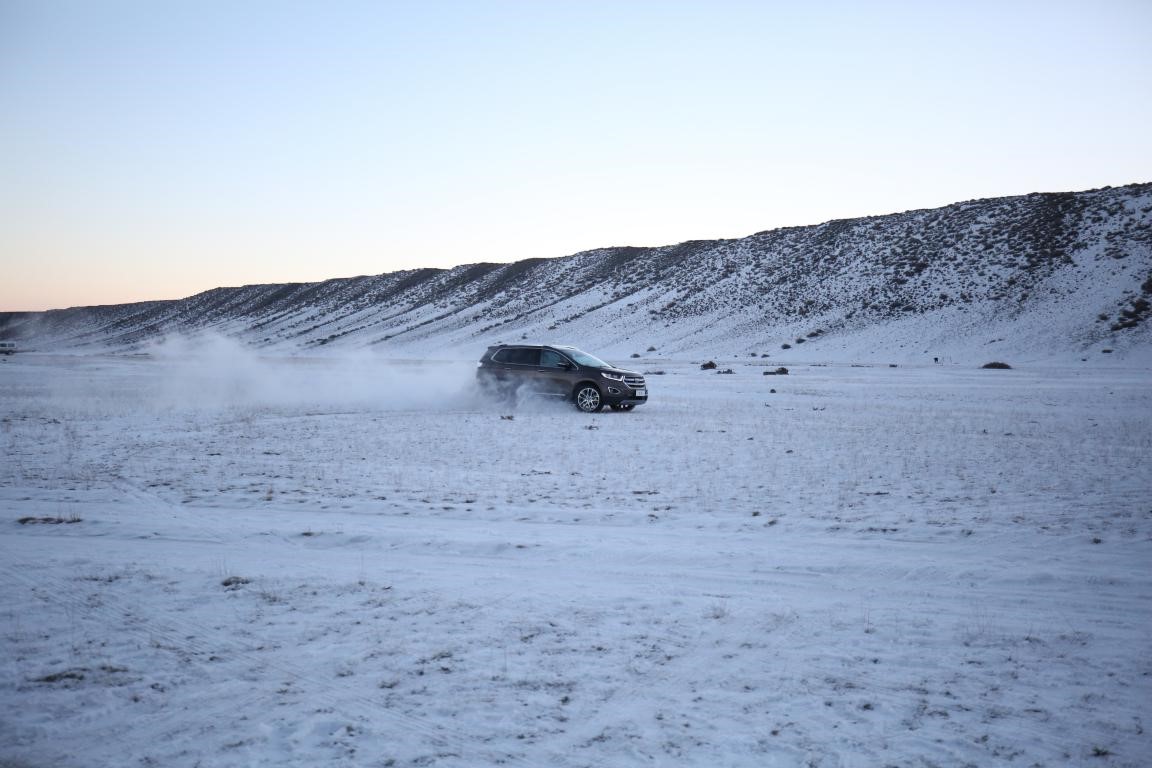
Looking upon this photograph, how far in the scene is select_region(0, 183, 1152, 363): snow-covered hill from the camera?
59688 millimetres

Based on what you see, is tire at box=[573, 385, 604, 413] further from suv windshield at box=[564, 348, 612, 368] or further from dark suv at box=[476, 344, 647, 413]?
suv windshield at box=[564, 348, 612, 368]

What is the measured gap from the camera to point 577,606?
5.54 metres

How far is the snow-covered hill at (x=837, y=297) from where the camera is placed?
5969 centimetres

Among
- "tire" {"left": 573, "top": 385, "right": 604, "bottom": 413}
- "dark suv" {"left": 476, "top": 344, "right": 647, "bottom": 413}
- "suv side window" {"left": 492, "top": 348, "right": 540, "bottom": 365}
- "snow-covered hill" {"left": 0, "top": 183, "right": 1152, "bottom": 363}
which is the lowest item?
"tire" {"left": 573, "top": 385, "right": 604, "bottom": 413}

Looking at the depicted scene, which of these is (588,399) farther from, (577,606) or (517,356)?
(577,606)

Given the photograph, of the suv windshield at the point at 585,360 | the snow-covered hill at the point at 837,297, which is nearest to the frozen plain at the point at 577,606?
the suv windshield at the point at 585,360

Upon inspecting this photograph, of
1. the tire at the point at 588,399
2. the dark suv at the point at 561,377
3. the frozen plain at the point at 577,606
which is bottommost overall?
the frozen plain at the point at 577,606

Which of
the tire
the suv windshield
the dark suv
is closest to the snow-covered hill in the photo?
the suv windshield

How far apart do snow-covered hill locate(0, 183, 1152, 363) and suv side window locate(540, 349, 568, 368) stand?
45.4 meters

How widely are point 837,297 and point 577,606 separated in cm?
7871

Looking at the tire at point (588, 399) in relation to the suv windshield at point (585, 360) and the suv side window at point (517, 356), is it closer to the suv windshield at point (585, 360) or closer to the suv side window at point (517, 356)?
the suv windshield at point (585, 360)

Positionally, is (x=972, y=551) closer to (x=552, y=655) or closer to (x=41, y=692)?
(x=552, y=655)

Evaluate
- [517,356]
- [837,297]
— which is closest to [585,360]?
[517,356]

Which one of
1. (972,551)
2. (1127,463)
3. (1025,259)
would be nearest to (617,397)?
(1127,463)
